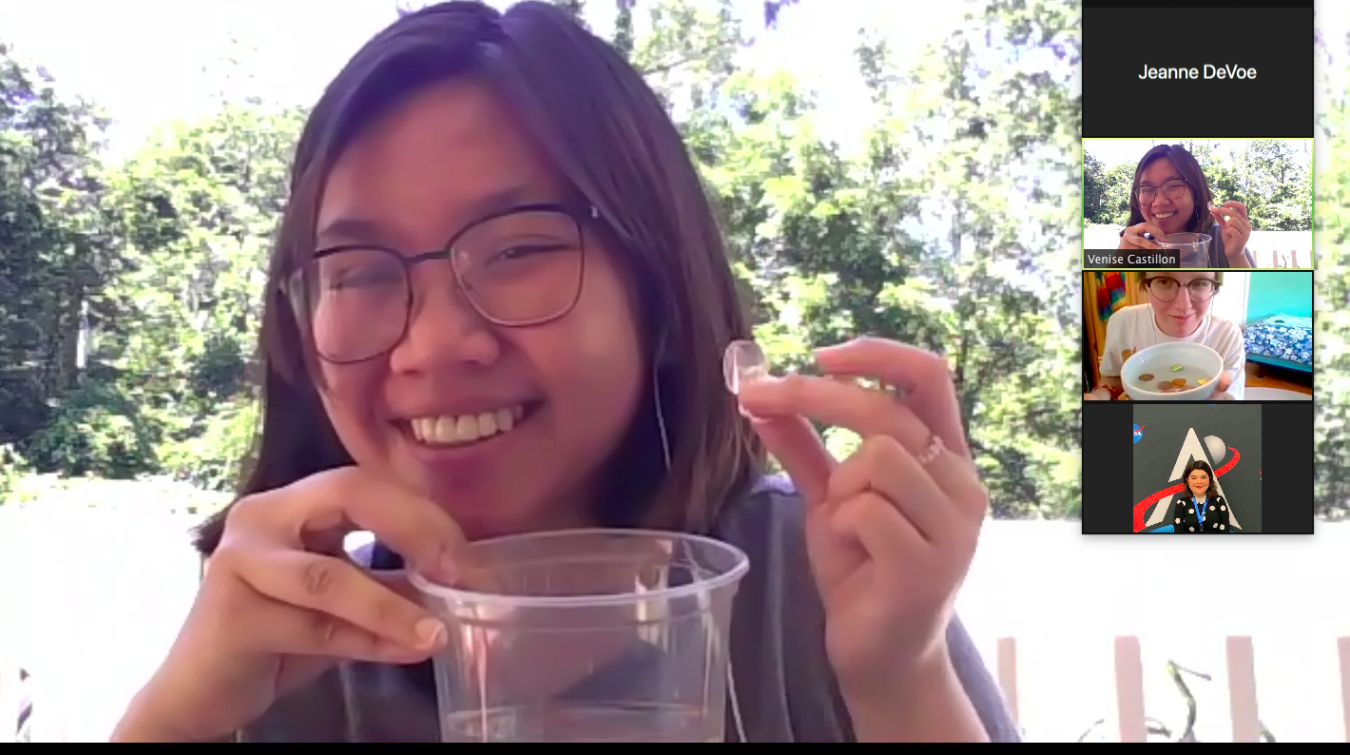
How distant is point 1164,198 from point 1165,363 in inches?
7.1

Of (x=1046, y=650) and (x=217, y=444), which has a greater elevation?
(x=217, y=444)

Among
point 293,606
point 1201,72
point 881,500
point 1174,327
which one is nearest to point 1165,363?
point 1174,327

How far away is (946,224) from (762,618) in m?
0.46

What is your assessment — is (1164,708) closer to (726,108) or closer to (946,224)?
(946,224)

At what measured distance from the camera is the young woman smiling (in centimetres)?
84

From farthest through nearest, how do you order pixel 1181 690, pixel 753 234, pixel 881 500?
1. pixel 1181 690
2. pixel 753 234
3. pixel 881 500

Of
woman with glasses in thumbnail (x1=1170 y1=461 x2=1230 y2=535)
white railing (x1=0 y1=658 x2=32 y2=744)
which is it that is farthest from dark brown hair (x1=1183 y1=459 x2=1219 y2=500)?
white railing (x1=0 y1=658 x2=32 y2=744)

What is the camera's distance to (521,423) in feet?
3.00

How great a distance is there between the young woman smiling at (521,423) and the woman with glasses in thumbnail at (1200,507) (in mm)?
302

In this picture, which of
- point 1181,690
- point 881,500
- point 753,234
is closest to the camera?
point 881,500

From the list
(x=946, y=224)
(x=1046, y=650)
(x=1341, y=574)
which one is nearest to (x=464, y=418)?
(x=946, y=224)

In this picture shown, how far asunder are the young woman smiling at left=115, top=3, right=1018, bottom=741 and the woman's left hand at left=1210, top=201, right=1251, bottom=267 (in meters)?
0.39

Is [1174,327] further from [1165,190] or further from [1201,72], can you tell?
[1201,72]

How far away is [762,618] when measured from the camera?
0.93 meters
